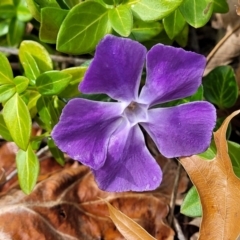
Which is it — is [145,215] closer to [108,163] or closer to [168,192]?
[168,192]

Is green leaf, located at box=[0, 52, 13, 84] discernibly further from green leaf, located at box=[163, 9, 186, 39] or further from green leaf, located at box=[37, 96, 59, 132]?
green leaf, located at box=[163, 9, 186, 39]

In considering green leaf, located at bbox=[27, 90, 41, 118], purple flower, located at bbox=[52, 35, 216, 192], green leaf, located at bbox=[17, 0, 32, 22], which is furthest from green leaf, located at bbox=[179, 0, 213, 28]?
green leaf, located at bbox=[17, 0, 32, 22]

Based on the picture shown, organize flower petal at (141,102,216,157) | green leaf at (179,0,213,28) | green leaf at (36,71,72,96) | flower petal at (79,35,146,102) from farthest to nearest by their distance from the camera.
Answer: green leaf at (179,0,213,28)
green leaf at (36,71,72,96)
flower petal at (141,102,216,157)
flower petal at (79,35,146,102)

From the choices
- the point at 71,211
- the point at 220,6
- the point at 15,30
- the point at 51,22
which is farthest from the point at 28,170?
the point at 220,6

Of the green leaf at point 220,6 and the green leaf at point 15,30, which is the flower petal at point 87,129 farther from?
the green leaf at point 15,30

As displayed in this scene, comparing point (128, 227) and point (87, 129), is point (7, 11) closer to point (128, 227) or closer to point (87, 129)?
point (87, 129)

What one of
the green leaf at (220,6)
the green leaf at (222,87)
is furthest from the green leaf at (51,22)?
the green leaf at (222,87)

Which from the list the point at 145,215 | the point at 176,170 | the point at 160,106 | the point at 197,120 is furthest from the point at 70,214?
the point at 197,120
